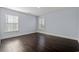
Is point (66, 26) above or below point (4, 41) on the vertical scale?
above

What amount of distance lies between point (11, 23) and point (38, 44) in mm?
697

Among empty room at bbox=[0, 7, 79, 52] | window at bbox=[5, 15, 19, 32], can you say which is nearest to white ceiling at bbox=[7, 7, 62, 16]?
empty room at bbox=[0, 7, 79, 52]

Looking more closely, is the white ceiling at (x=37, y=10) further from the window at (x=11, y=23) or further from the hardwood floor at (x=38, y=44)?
the hardwood floor at (x=38, y=44)

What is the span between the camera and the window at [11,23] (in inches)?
63.4

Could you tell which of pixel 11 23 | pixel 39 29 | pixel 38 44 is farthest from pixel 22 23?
pixel 38 44

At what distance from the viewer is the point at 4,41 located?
5.23 ft

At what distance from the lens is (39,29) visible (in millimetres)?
1764

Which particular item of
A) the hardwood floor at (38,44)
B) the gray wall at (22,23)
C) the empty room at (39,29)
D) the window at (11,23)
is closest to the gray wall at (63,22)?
the empty room at (39,29)

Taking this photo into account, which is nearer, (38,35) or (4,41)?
(4,41)
